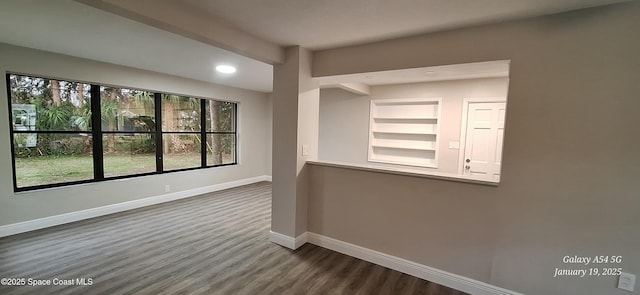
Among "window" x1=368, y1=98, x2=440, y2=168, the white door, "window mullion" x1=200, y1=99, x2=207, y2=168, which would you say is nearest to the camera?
the white door

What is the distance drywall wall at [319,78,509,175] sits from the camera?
3.95 m

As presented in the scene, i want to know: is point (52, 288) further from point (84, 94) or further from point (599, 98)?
point (599, 98)

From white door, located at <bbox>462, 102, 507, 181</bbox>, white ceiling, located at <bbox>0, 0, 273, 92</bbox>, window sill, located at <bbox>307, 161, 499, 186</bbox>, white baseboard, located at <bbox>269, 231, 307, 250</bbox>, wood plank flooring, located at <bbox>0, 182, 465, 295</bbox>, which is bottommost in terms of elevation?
wood plank flooring, located at <bbox>0, 182, 465, 295</bbox>

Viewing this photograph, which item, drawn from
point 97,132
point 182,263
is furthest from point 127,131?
point 182,263

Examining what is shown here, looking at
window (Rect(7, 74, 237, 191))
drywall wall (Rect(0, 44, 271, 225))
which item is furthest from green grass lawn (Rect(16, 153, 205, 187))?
drywall wall (Rect(0, 44, 271, 225))

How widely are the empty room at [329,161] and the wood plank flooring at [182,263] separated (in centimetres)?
2

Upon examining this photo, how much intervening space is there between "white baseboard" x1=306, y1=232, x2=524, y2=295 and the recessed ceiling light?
8.91 feet

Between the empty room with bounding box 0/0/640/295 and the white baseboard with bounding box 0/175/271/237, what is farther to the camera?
the white baseboard with bounding box 0/175/271/237

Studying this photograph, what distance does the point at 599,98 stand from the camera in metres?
1.70

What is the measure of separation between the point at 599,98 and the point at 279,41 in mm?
2677

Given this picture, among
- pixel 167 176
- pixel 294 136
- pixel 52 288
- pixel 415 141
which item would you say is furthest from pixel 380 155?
pixel 52 288

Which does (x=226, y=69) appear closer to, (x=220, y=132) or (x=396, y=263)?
(x=220, y=132)

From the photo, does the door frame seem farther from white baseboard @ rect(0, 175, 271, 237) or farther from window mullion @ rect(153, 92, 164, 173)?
window mullion @ rect(153, 92, 164, 173)

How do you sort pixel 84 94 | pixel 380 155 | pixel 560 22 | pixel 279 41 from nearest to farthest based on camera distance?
pixel 560 22, pixel 279 41, pixel 84 94, pixel 380 155
